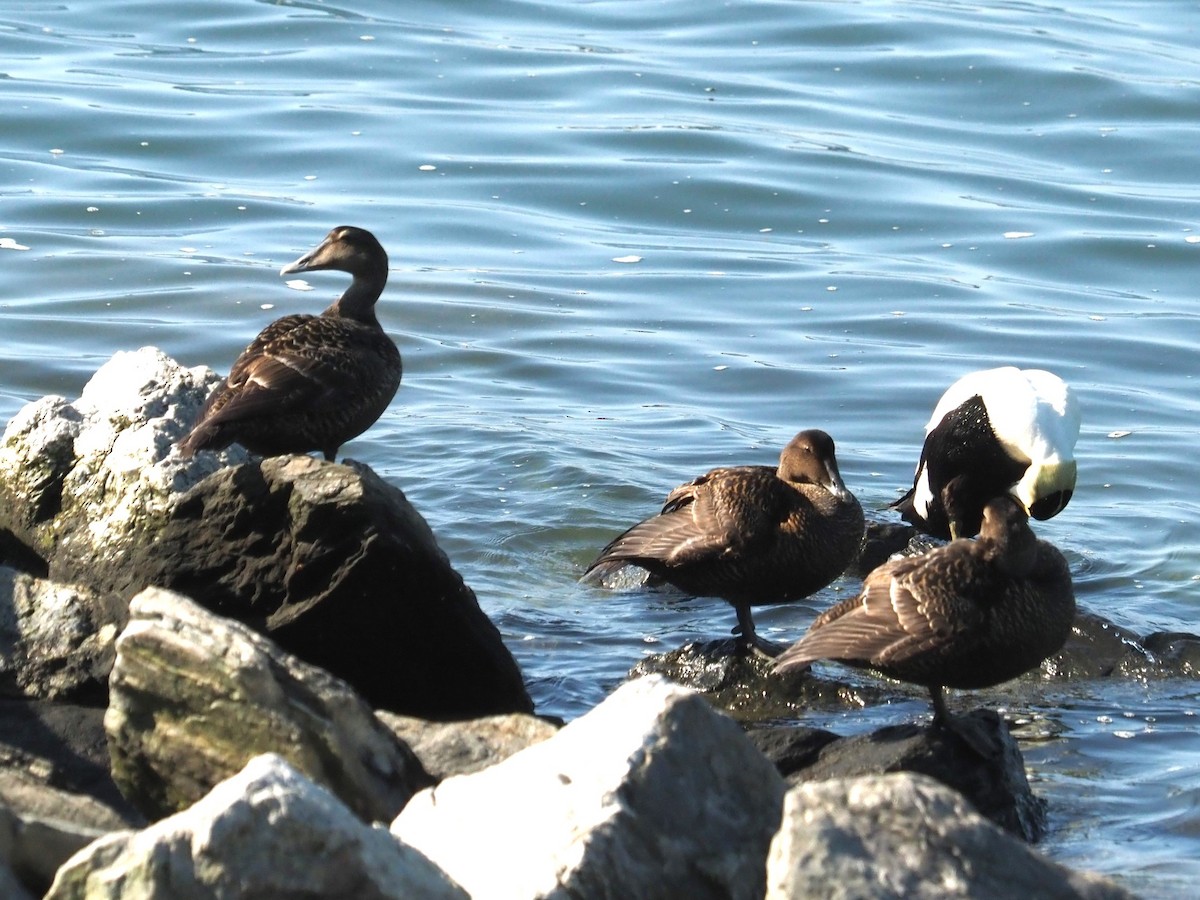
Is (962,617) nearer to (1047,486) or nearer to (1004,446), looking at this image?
(1047,486)

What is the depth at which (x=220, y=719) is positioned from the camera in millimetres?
4207

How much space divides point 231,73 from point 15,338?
698cm

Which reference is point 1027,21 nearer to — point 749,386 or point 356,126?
point 356,126

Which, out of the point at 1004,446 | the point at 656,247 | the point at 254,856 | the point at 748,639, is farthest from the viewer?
the point at 656,247

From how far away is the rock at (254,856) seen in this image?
10.7 feet

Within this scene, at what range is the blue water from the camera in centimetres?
795

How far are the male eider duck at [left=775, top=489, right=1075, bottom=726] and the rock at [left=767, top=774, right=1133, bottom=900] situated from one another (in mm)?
1516

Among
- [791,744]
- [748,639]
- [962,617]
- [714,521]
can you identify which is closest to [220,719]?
[791,744]

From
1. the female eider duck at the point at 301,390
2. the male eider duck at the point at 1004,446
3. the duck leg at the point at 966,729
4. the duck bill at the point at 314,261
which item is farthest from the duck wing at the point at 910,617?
the duck bill at the point at 314,261

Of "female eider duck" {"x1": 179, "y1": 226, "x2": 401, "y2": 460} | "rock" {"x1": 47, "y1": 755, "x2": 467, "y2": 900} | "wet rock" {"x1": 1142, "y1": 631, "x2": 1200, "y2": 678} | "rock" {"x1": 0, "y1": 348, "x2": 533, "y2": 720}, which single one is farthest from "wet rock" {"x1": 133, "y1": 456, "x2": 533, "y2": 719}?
"wet rock" {"x1": 1142, "y1": 631, "x2": 1200, "y2": 678}

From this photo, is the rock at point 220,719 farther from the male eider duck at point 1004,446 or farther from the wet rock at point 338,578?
the male eider duck at point 1004,446

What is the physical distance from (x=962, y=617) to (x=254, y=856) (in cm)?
227

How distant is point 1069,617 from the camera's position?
510 cm

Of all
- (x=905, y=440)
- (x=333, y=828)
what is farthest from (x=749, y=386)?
(x=333, y=828)
